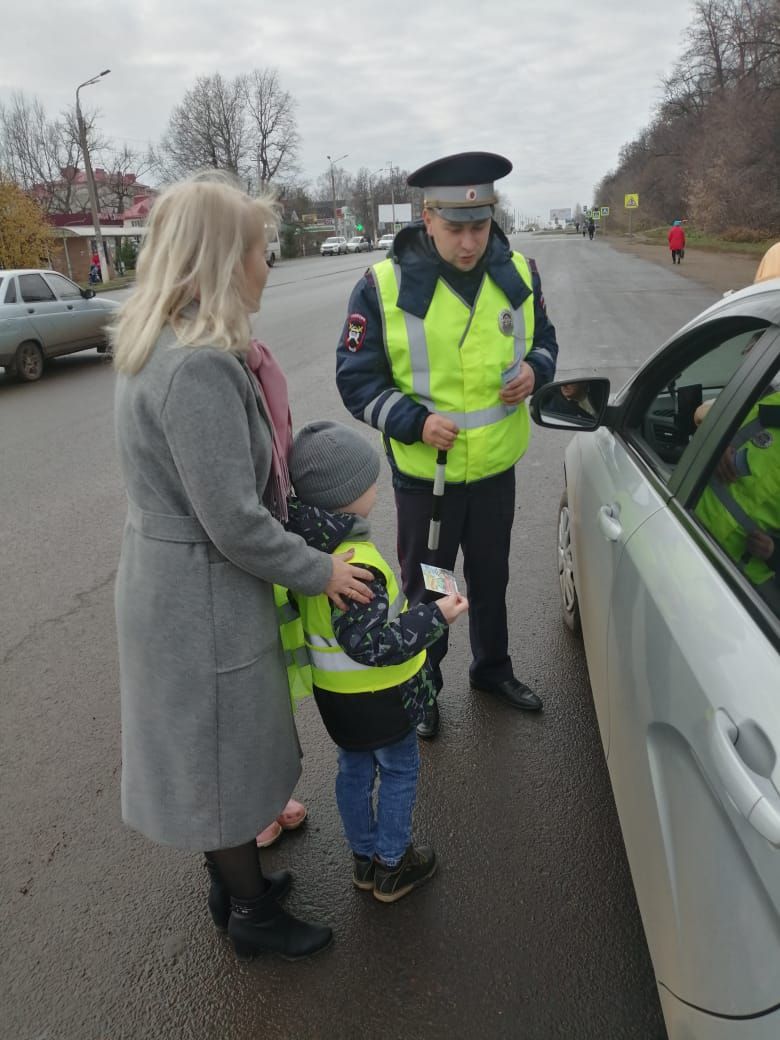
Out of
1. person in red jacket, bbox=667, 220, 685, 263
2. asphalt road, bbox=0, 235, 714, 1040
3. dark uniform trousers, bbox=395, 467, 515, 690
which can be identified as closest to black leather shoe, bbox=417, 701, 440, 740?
asphalt road, bbox=0, 235, 714, 1040

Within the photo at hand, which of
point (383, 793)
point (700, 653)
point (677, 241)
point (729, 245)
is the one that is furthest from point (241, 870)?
point (729, 245)

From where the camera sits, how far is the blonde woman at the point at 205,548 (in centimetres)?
155

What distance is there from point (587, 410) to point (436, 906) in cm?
166

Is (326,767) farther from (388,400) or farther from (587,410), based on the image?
(587,410)

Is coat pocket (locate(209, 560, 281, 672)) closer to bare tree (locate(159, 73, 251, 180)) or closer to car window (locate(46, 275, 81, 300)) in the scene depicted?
car window (locate(46, 275, 81, 300))

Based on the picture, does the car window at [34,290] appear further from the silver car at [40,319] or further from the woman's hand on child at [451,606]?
the woman's hand on child at [451,606]

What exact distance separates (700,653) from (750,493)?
1.58 feet

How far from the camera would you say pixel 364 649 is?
186cm

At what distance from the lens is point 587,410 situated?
2686 millimetres

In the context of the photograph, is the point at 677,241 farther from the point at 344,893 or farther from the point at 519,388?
the point at 344,893

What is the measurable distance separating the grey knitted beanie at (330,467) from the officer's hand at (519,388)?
90 cm

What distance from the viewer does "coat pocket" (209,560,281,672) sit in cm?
172

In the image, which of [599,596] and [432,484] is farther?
[432,484]

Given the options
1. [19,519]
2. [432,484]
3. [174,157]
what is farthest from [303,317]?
[174,157]
